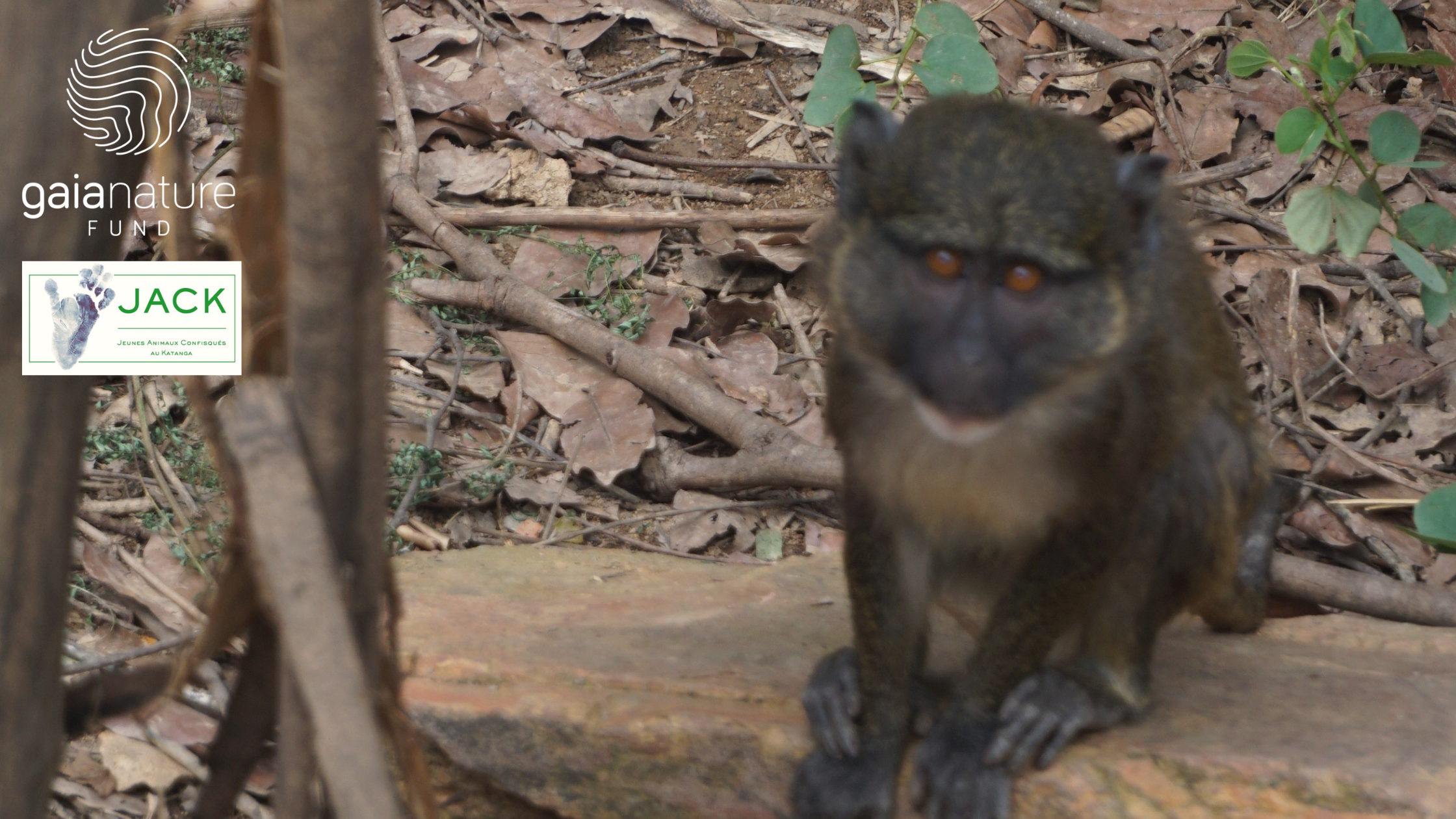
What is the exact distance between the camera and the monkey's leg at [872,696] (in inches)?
138

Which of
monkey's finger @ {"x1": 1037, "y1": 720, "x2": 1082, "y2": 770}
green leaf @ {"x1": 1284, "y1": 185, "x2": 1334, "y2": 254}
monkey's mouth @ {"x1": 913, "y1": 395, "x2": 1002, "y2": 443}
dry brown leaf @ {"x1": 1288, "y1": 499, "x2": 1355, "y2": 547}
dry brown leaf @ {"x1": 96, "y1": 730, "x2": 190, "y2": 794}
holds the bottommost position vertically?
dry brown leaf @ {"x1": 96, "y1": 730, "x2": 190, "y2": 794}

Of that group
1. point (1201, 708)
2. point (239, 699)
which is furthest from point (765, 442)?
point (239, 699)

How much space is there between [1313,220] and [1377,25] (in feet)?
2.39

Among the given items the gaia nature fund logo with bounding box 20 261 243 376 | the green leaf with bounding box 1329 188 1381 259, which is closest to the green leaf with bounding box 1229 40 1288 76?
the green leaf with bounding box 1329 188 1381 259

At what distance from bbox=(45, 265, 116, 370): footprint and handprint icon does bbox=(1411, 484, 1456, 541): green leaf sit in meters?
4.22

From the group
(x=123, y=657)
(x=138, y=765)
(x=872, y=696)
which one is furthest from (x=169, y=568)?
(x=872, y=696)

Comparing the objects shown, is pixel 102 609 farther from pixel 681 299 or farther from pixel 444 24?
pixel 444 24

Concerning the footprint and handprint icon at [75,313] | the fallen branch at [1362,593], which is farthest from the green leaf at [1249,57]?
the footprint and handprint icon at [75,313]

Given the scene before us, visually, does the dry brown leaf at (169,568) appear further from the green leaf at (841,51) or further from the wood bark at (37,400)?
the green leaf at (841,51)

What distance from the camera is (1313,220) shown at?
5066 mm

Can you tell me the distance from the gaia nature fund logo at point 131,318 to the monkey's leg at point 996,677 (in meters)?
2.01

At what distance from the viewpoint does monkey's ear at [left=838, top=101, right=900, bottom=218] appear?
11.2ft

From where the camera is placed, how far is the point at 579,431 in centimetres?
596

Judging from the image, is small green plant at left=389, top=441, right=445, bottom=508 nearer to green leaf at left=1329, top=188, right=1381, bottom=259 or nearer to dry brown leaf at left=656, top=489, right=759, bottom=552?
dry brown leaf at left=656, top=489, right=759, bottom=552
